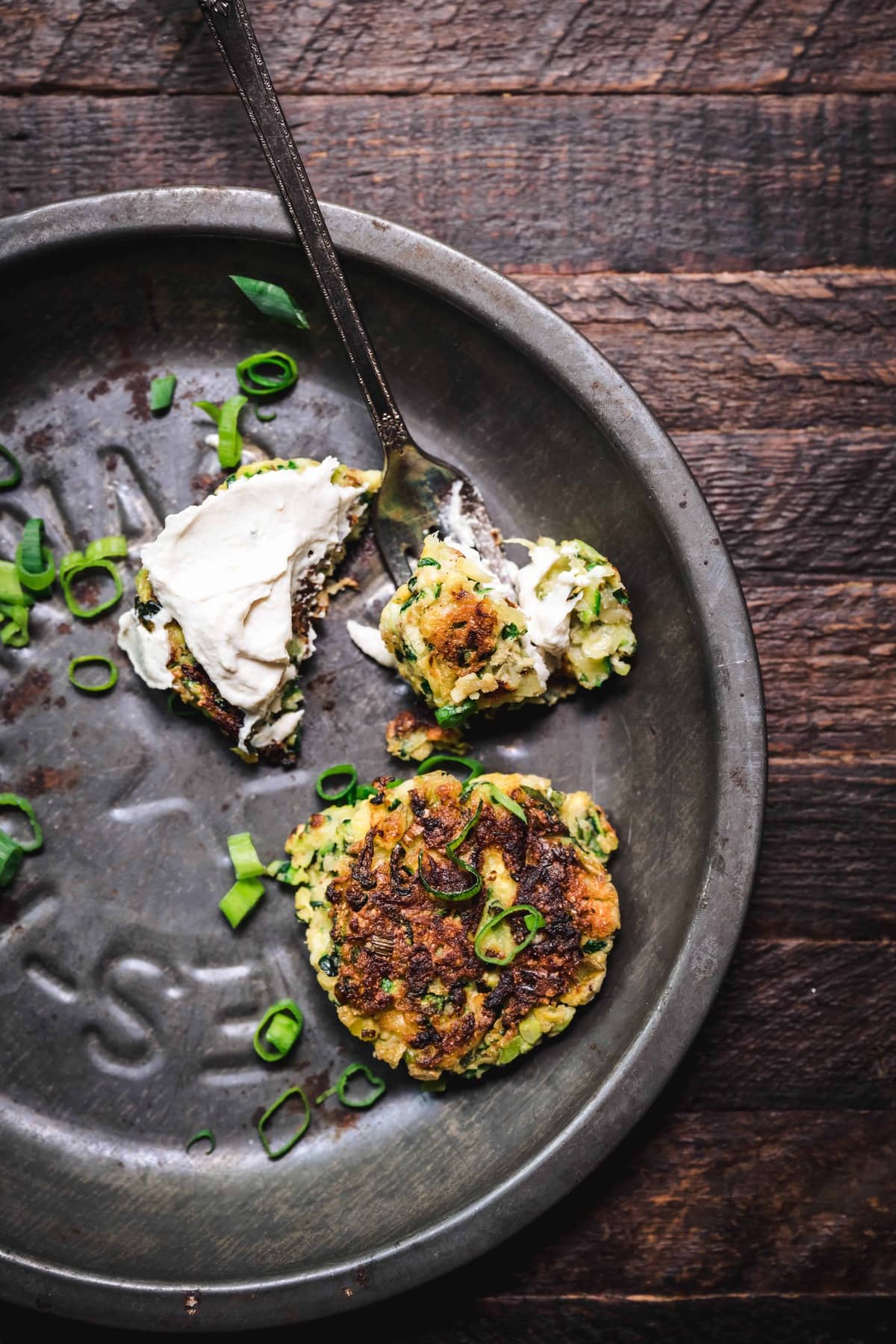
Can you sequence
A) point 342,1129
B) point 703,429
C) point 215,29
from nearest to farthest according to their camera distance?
point 215,29 < point 342,1129 < point 703,429

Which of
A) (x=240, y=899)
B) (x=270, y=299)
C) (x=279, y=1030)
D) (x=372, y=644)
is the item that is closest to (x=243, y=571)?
→ (x=372, y=644)

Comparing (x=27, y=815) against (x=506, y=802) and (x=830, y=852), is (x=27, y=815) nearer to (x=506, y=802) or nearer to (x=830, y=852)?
(x=506, y=802)

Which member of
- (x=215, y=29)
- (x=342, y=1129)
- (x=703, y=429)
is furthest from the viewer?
(x=703, y=429)

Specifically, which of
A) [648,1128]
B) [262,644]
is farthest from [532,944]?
[262,644]

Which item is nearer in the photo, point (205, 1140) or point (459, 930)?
point (459, 930)

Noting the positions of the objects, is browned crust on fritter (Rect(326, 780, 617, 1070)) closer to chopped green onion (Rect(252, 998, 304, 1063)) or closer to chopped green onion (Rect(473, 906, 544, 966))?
chopped green onion (Rect(473, 906, 544, 966))

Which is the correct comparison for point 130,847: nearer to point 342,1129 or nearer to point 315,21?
point 342,1129

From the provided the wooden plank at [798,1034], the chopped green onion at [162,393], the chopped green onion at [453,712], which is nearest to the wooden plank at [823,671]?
the wooden plank at [798,1034]

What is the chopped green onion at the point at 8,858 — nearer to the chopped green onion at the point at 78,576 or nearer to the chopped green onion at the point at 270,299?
the chopped green onion at the point at 78,576
